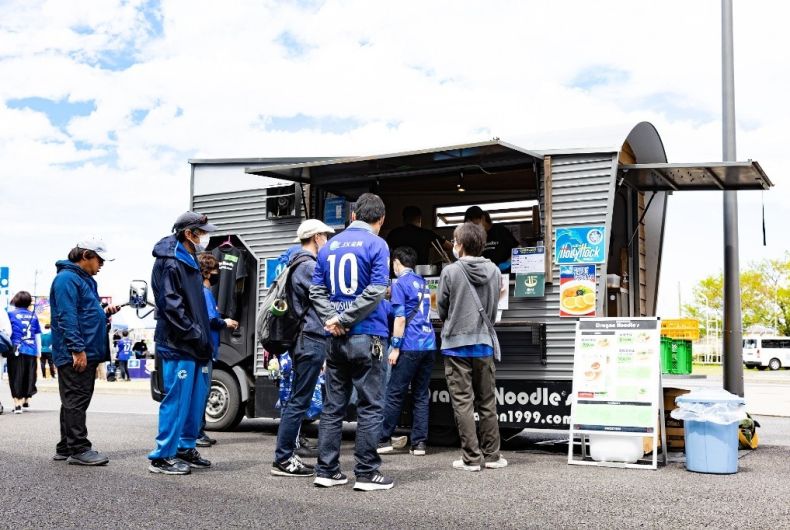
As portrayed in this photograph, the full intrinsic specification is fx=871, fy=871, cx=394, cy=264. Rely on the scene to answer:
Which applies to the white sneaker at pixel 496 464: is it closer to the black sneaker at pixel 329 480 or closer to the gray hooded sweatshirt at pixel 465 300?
the gray hooded sweatshirt at pixel 465 300

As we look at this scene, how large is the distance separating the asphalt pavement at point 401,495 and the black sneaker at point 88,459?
8 centimetres

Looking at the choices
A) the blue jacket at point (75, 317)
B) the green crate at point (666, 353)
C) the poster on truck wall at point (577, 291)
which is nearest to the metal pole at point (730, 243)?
the green crate at point (666, 353)

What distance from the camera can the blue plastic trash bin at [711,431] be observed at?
675 centimetres

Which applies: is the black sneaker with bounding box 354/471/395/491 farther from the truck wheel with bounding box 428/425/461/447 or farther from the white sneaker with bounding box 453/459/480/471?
the truck wheel with bounding box 428/425/461/447

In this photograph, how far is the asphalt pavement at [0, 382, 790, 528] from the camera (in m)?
4.85

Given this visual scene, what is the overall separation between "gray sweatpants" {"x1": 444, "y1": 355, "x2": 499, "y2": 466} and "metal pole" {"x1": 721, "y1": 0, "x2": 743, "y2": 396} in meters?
3.75

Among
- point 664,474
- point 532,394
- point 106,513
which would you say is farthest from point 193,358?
point 664,474

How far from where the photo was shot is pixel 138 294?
8.88 m

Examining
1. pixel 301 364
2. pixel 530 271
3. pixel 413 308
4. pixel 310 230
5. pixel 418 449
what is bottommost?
pixel 418 449

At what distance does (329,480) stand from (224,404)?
3.97 metres

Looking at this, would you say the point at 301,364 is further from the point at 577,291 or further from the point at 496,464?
the point at 577,291

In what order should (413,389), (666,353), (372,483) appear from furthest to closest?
(666,353) → (413,389) → (372,483)

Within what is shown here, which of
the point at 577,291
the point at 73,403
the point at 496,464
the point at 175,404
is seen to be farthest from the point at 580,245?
the point at 73,403

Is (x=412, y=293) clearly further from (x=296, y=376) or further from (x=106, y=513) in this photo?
(x=106, y=513)
